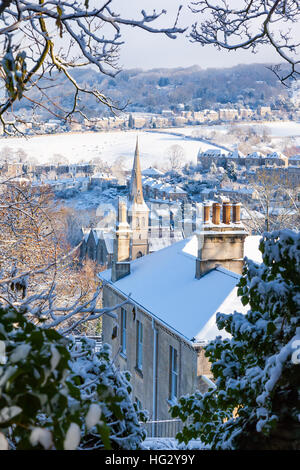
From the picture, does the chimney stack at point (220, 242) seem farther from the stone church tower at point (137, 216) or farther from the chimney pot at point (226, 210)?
the stone church tower at point (137, 216)

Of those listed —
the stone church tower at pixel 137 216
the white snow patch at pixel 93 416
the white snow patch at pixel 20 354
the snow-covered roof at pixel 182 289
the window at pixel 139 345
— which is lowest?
the window at pixel 139 345

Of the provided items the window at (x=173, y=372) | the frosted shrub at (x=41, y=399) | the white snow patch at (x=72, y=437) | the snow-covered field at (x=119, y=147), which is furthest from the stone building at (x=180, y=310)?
the snow-covered field at (x=119, y=147)

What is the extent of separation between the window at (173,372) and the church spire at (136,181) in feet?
45.0

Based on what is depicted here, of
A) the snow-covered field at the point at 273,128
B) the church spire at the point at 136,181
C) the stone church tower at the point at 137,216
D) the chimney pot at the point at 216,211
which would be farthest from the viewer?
the snow-covered field at the point at 273,128

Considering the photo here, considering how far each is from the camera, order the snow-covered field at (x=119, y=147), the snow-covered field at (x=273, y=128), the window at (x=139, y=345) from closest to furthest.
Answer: the window at (x=139, y=345) → the snow-covered field at (x=119, y=147) → the snow-covered field at (x=273, y=128)

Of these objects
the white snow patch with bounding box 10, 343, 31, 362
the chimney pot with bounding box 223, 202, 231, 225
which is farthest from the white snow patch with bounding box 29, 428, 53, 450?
the chimney pot with bounding box 223, 202, 231, 225

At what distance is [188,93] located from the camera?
60.4m

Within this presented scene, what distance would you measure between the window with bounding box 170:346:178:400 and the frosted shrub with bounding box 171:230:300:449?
8922 millimetres

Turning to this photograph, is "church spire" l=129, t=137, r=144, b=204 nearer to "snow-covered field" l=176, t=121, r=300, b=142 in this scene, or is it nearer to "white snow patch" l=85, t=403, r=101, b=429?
"white snow patch" l=85, t=403, r=101, b=429

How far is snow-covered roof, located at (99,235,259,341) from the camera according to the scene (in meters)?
13.6

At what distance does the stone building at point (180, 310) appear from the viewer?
13.3 metres

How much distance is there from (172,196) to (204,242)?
170 feet
